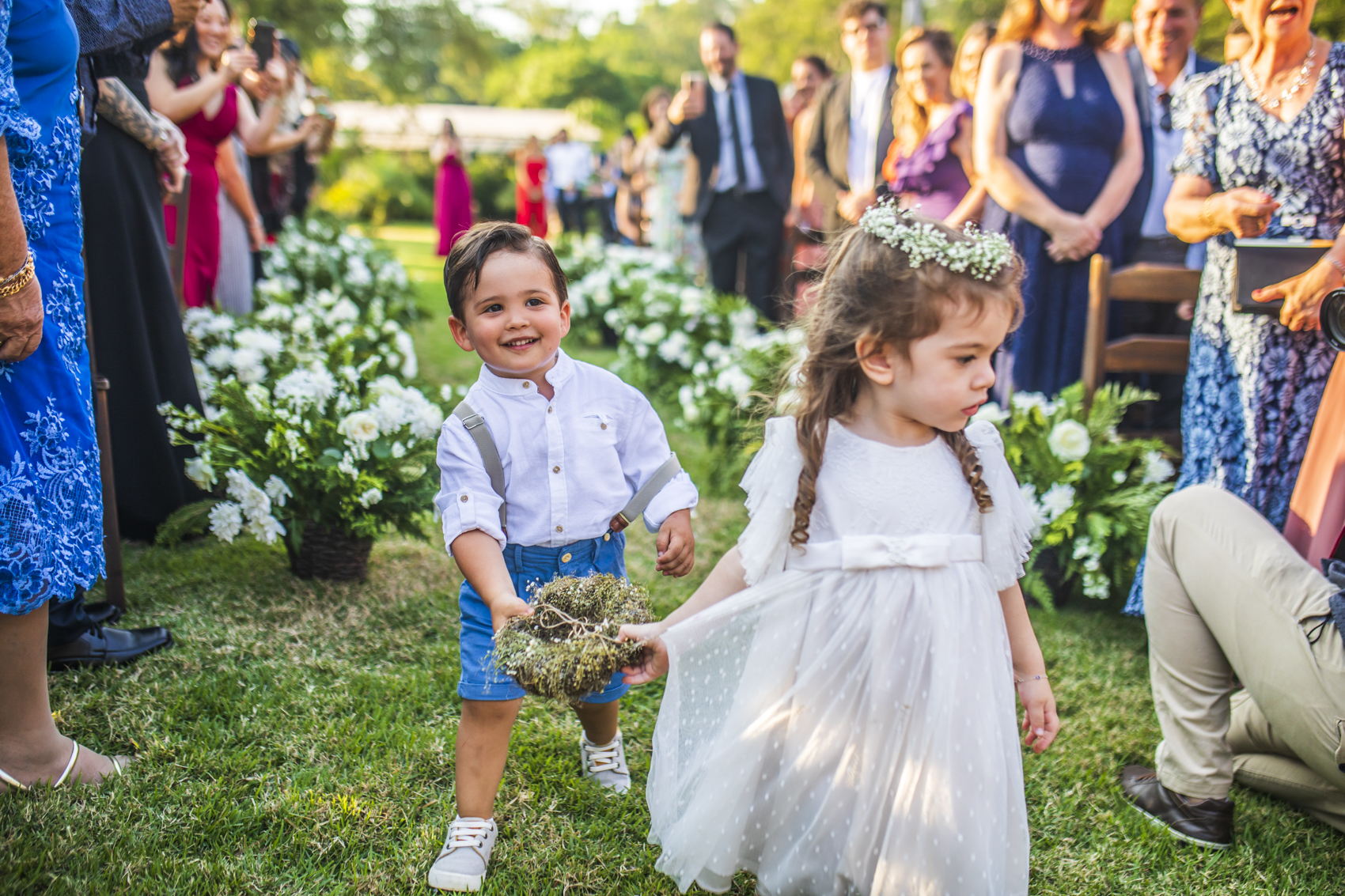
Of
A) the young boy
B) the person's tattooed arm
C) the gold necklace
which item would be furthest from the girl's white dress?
the person's tattooed arm

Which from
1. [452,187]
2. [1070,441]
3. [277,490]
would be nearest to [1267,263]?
[1070,441]

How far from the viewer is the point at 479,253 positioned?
204 cm

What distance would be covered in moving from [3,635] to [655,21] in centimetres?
7894

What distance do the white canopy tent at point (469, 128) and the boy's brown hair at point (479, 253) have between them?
97.5 ft

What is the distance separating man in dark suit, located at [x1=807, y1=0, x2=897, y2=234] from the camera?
237 inches

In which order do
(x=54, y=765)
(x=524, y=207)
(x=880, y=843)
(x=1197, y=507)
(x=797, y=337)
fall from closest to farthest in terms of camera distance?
(x=880, y=843)
(x=54, y=765)
(x=1197, y=507)
(x=797, y=337)
(x=524, y=207)

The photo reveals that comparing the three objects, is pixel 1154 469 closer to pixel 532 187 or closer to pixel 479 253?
pixel 479 253

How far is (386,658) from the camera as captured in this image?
10.1 ft

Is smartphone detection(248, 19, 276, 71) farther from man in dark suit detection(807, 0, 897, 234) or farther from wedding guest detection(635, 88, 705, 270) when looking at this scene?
wedding guest detection(635, 88, 705, 270)

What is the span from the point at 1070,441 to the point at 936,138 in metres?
2.15

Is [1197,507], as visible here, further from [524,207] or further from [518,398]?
[524,207]

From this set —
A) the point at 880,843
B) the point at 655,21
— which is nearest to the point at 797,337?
the point at 880,843

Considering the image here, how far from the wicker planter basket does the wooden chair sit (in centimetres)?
309

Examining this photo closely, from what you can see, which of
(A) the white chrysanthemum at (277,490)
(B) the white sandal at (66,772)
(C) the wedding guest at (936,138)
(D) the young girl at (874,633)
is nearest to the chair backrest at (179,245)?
(A) the white chrysanthemum at (277,490)
